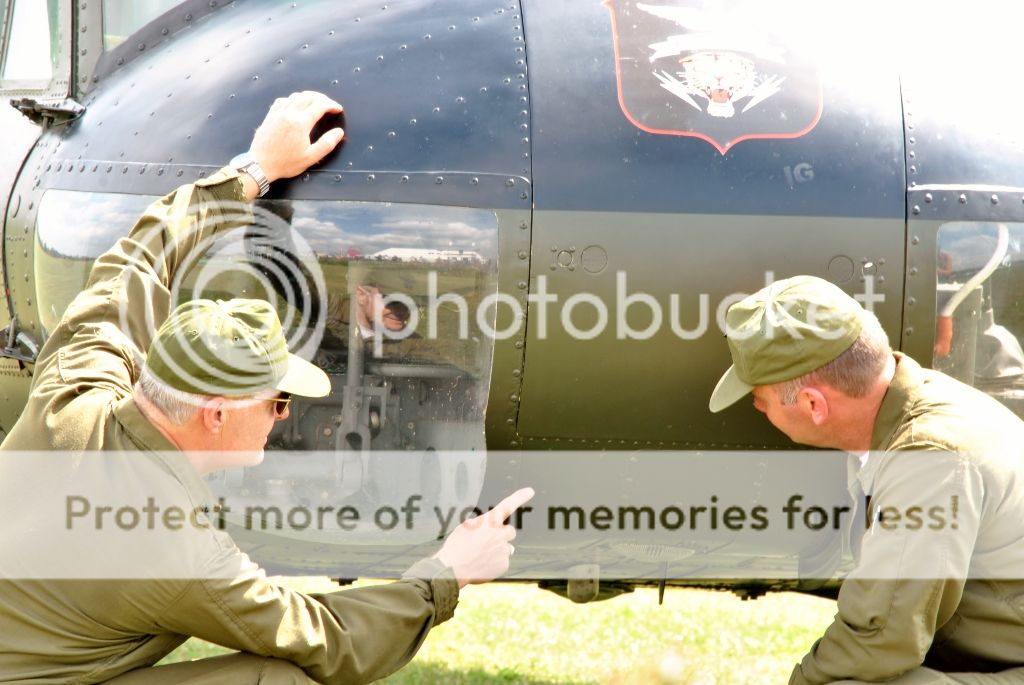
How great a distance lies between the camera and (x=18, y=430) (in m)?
2.89

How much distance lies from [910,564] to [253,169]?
1.97 m

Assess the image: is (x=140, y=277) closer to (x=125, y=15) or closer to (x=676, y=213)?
(x=125, y=15)

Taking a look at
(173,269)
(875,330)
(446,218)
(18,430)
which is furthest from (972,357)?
(18,430)

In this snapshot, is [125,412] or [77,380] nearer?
[125,412]

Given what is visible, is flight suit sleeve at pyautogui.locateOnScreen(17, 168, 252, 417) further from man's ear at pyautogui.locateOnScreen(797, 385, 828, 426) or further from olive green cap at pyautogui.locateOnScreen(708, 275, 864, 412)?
man's ear at pyautogui.locateOnScreen(797, 385, 828, 426)

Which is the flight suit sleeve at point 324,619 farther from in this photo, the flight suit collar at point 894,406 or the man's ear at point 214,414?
the flight suit collar at point 894,406

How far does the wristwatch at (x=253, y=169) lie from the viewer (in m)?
3.22

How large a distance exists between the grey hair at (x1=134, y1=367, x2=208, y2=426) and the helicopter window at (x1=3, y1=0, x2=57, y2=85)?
5.74ft

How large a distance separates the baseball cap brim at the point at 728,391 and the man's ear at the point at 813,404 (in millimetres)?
144

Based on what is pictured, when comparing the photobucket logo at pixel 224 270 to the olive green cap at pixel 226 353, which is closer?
the olive green cap at pixel 226 353

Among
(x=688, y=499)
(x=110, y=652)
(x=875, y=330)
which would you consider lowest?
(x=110, y=652)

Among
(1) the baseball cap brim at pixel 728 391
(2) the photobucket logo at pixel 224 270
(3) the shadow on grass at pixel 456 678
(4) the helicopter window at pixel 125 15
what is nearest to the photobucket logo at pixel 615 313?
(1) the baseball cap brim at pixel 728 391

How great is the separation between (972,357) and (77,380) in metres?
2.47

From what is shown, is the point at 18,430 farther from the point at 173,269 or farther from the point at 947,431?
the point at 947,431
